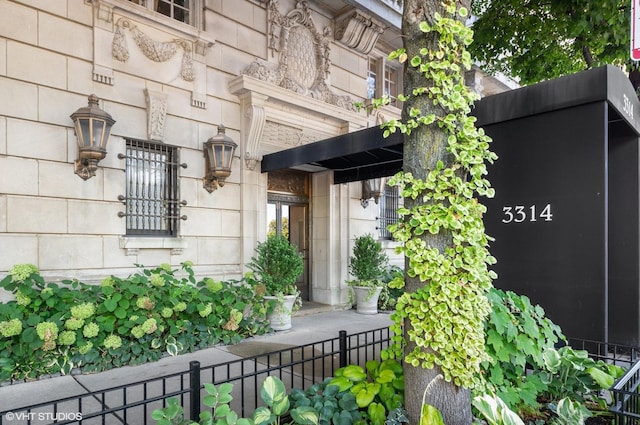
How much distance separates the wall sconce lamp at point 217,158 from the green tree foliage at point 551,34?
5.80 metres

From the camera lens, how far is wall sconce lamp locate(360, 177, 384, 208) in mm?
10062

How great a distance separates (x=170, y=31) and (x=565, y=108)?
6223 millimetres

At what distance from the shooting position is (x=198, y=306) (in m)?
6.00

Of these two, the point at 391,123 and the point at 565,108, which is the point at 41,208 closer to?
the point at 391,123

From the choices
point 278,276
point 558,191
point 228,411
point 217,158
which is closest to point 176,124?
point 217,158

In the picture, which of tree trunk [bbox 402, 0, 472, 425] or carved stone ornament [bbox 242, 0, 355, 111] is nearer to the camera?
tree trunk [bbox 402, 0, 472, 425]

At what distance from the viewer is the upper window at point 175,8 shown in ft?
23.8

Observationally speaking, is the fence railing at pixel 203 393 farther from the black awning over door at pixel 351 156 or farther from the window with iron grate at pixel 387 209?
the window with iron grate at pixel 387 209

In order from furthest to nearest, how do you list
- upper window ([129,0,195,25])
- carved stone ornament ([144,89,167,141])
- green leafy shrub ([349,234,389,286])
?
green leafy shrub ([349,234,389,286]) → upper window ([129,0,195,25]) → carved stone ornament ([144,89,167,141])

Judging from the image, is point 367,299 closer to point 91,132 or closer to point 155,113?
point 155,113

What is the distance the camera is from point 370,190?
10133 mm

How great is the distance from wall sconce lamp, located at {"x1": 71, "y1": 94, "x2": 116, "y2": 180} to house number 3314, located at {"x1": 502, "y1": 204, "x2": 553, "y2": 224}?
18.2 feet

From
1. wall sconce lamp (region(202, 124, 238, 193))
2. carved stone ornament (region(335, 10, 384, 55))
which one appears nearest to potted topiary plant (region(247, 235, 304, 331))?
wall sconce lamp (region(202, 124, 238, 193))

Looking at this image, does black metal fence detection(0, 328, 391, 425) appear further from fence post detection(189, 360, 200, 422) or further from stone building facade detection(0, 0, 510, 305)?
stone building facade detection(0, 0, 510, 305)
